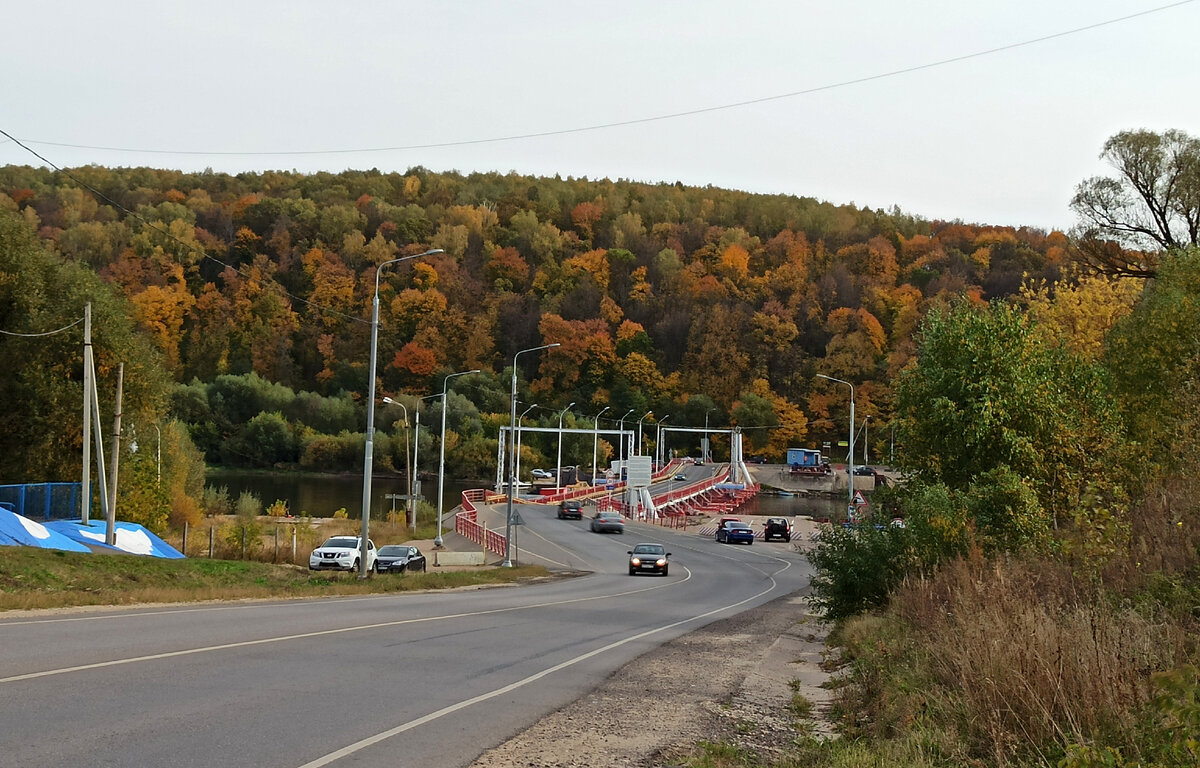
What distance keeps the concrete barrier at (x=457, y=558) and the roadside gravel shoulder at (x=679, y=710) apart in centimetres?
2760

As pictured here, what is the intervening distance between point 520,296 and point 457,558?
356 ft

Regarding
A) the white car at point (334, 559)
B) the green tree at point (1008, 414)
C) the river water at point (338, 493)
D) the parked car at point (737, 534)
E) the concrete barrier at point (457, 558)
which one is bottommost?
the river water at point (338, 493)

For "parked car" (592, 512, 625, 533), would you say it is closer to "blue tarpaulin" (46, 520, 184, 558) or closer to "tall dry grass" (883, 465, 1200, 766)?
"blue tarpaulin" (46, 520, 184, 558)

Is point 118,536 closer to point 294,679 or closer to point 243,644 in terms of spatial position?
point 243,644

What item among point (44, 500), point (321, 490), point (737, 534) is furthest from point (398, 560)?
point (321, 490)

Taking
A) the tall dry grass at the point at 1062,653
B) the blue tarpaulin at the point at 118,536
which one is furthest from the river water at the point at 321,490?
the tall dry grass at the point at 1062,653

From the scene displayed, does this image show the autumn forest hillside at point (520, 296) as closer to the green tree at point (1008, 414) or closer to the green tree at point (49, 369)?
the green tree at point (49, 369)

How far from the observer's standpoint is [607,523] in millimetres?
68125

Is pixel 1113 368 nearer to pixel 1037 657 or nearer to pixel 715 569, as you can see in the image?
pixel 715 569

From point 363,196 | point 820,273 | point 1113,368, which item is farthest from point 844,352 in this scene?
point 1113,368

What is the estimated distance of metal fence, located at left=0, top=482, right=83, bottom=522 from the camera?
112 feet

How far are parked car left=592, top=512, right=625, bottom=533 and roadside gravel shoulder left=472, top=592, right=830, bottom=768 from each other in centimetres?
4839

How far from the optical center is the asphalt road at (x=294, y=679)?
25.2ft

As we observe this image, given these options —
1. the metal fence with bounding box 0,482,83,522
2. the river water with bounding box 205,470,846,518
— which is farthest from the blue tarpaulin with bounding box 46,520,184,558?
the river water with bounding box 205,470,846,518
